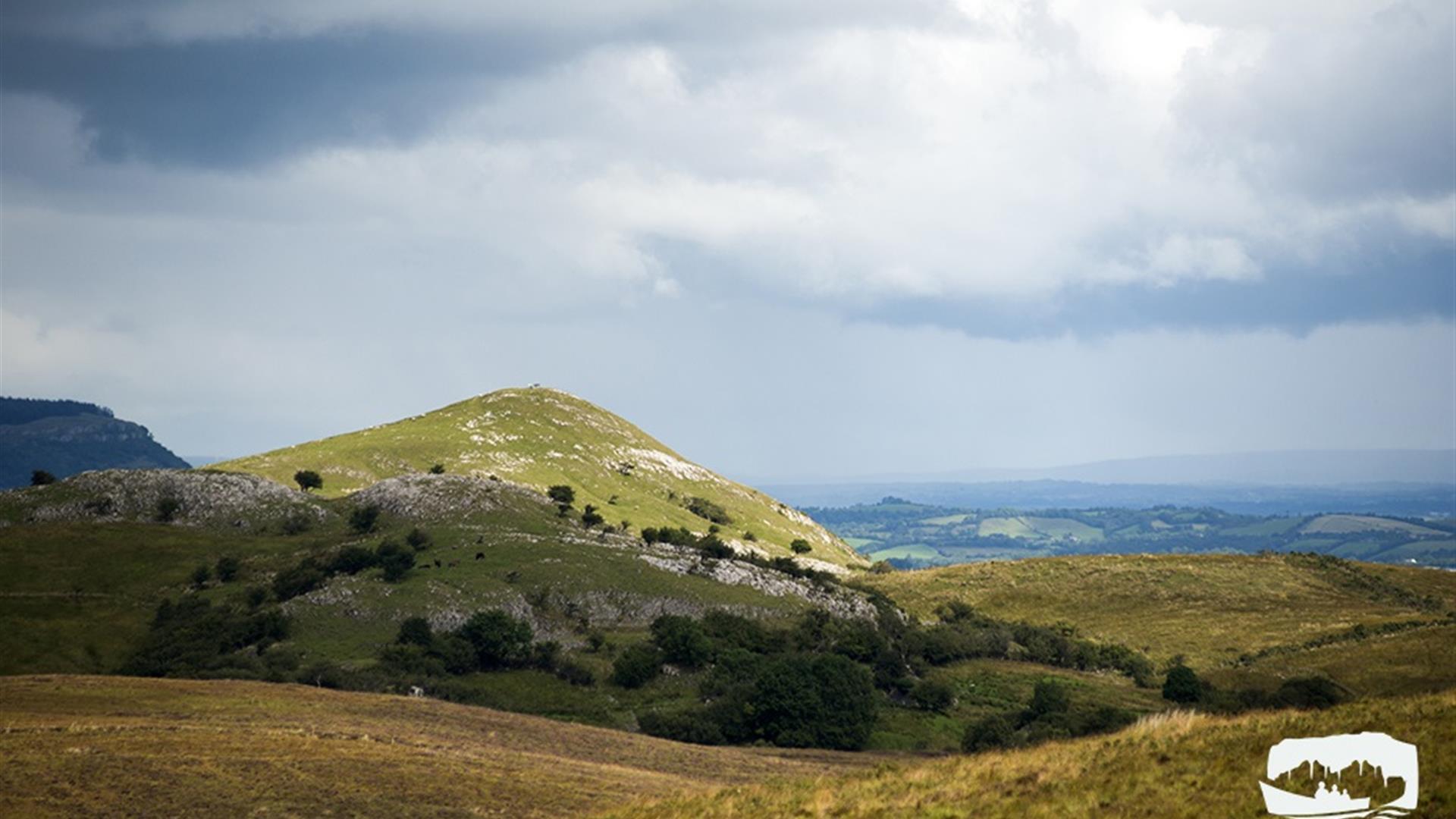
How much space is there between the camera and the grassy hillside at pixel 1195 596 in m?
127

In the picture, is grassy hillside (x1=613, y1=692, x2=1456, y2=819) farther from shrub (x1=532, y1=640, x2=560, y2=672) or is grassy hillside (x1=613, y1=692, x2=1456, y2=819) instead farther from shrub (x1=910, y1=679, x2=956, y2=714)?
shrub (x1=532, y1=640, x2=560, y2=672)

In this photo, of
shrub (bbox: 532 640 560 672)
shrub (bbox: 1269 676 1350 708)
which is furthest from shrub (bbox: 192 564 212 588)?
shrub (bbox: 1269 676 1350 708)

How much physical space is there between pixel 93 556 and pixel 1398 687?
446 ft

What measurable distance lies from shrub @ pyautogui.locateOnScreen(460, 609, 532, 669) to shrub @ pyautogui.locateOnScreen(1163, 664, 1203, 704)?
57881 mm

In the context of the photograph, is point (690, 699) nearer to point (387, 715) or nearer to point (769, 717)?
point (769, 717)

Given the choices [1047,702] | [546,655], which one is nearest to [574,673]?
[546,655]

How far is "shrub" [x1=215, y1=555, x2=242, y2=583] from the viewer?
124 m

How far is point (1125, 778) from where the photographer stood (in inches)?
1361

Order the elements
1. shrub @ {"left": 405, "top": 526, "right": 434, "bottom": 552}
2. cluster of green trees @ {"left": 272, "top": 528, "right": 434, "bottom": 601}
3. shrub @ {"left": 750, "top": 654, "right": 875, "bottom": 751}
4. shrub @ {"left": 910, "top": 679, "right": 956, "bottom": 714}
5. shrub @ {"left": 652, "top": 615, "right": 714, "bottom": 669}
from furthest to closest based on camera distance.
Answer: shrub @ {"left": 405, "top": 526, "right": 434, "bottom": 552}
cluster of green trees @ {"left": 272, "top": 528, "right": 434, "bottom": 601}
shrub @ {"left": 652, "top": 615, "right": 714, "bottom": 669}
shrub @ {"left": 910, "top": 679, "right": 956, "bottom": 714}
shrub @ {"left": 750, "top": 654, "right": 875, "bottom": 751}

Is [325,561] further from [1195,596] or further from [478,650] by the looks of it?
[1195,596]

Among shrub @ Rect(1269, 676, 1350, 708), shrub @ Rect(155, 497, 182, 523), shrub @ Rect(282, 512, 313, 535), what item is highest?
shrub @ Rect(155, 497, 182, 523)

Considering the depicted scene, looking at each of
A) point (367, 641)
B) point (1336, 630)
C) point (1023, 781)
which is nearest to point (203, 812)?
point (1023, 781)

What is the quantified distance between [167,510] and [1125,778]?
467 ft

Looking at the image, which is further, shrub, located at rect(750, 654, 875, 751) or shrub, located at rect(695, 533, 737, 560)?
shrub, located at rect(695, 533, 737, 560)
